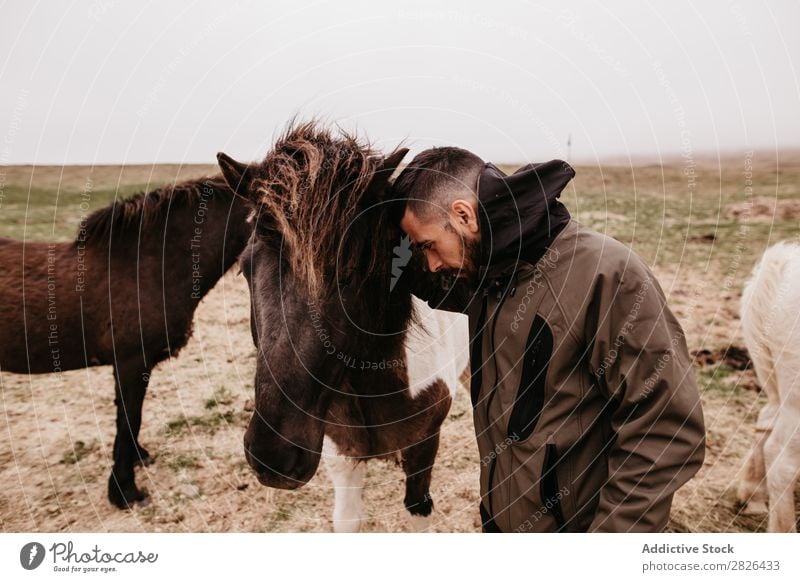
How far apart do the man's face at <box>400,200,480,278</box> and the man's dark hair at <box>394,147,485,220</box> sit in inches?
1.0

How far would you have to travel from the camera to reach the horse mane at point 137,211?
3.67m

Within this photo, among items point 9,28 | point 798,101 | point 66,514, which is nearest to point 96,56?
point 9,28

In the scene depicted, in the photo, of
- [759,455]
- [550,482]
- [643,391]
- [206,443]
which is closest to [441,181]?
[643,391]

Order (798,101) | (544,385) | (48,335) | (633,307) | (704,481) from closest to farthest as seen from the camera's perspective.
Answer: (633,307)
(544,385)
(798,101)
(48,335)
(704,481)

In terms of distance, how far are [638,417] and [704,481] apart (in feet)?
10.3

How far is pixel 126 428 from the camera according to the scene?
3666 millimetres

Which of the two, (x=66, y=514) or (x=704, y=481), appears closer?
(x=66, y=514)

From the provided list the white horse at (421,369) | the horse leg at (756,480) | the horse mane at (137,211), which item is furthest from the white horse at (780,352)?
the horse mane at (137,211)

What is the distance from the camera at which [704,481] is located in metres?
3.99

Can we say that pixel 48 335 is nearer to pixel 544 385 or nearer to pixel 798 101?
pixel 544 385

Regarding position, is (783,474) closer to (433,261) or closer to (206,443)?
(433,261)

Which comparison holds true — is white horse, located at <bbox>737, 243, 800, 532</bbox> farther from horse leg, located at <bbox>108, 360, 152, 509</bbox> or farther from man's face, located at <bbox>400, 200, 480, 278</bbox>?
horse leg, located at <bbox>108, 360, 152, 509</bbox>

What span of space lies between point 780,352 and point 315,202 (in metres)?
3.29

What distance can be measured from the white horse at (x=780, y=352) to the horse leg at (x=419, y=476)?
230 centimetres
